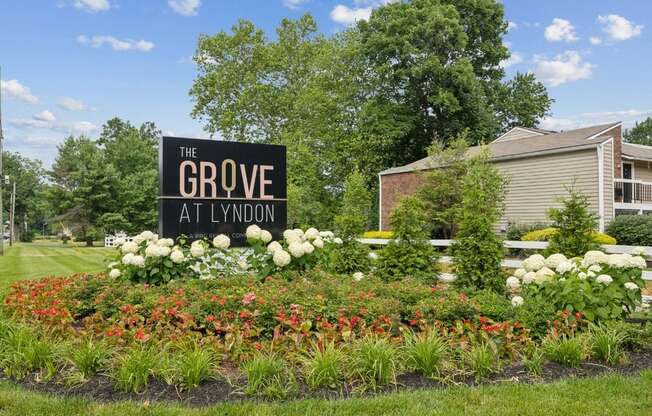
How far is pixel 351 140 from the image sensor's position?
31.0 metres

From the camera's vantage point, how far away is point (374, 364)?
3.99 metres

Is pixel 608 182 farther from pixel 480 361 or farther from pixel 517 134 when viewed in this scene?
pixel 480 361

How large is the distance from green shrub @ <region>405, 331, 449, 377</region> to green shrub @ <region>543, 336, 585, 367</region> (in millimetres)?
953

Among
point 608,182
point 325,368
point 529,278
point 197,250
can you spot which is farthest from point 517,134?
point 325,368

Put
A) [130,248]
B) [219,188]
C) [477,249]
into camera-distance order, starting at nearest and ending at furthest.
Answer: [130,248] < [477,249] < [219,188]

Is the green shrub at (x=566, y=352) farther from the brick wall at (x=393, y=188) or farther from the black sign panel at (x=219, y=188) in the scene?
the brick wall at (x=393, y=188)

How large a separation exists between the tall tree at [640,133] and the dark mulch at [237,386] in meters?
74.3

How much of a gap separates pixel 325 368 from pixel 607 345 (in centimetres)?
255

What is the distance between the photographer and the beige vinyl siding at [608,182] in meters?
17.6

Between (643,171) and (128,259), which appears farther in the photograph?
(643,171)

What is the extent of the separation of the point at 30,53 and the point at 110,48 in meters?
4.03

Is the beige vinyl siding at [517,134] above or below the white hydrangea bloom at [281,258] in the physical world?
above

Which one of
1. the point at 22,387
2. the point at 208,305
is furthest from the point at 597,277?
the point at 22,387

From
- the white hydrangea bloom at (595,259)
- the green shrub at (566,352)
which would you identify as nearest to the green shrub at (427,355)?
the green shrub at (566,352)
